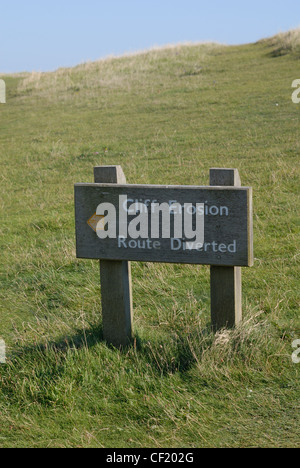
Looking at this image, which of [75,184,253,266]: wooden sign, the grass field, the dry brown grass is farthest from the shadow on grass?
the dry brown grass

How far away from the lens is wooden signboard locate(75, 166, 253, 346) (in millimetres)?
4477

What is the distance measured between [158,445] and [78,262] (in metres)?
3.89

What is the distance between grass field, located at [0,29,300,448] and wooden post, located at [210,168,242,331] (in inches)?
5.3

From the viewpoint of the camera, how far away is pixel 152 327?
17.6 feet

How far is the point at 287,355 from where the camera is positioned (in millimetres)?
4652

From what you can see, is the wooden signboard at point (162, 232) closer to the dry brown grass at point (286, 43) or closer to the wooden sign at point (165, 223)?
the wooden sign at point (165, 223)

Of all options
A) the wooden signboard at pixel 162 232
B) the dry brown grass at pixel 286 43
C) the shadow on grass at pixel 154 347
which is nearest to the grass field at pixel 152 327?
the shadow on grass at pixel 154 347

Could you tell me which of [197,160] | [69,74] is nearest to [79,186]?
[197,160]

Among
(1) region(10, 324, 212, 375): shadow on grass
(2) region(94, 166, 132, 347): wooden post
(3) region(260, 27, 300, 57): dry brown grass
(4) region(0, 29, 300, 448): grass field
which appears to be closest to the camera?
(4) region(0, 29, 300, 448): grass field

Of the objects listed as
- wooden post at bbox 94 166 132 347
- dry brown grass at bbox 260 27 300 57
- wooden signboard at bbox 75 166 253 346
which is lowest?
wooden post at bbox 94 166 132 347

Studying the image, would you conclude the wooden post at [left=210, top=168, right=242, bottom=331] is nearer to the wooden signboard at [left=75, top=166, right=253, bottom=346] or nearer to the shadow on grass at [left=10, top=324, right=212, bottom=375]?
the wooden signboard at [left=75, top=166, right=253, bottom=346]

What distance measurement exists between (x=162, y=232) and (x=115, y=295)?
2.42 feet

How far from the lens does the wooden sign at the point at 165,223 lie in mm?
4461

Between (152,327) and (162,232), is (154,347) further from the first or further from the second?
(162,232)
